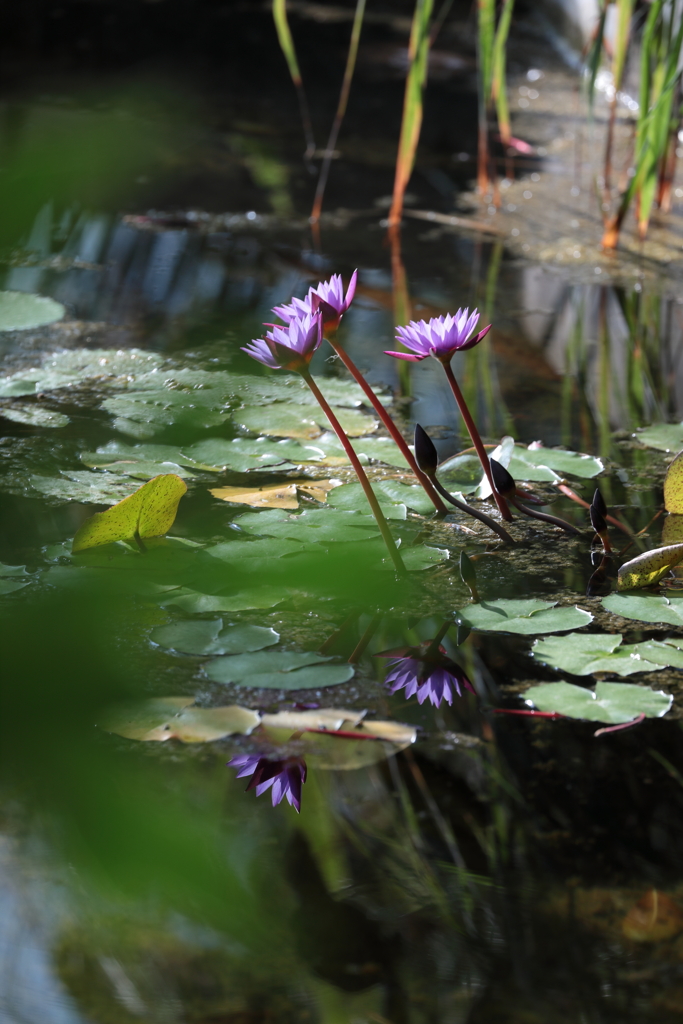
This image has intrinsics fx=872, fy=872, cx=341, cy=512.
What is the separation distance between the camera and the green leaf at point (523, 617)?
89 cm

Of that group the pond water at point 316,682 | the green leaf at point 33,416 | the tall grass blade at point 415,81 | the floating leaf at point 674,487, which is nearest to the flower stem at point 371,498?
the pond water at point 316,682

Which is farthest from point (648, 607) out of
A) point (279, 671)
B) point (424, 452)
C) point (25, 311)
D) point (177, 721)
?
point (25, 311)

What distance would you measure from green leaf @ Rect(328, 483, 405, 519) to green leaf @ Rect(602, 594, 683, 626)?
27cm

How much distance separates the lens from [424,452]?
0.98 m

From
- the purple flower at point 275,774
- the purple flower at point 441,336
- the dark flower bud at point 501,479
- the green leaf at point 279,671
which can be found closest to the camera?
the purple flower at point 275,774

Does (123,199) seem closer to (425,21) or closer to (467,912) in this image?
(425,21)

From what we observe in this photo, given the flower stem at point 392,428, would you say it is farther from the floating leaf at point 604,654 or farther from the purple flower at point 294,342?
the floating leaf at point 604,654

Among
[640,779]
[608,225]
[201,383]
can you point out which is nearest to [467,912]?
[640,779]

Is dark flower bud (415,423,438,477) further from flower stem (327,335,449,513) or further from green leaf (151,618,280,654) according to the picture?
green leaf (151,618,280,654)

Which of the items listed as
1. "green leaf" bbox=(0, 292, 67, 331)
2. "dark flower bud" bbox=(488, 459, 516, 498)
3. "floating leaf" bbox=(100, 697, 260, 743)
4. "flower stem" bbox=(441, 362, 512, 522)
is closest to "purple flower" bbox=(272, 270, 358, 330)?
"flower stem" bbox=(441, 362, 512, 522)

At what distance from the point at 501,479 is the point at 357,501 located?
7.5 inches

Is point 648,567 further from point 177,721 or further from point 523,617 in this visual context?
point 177,721

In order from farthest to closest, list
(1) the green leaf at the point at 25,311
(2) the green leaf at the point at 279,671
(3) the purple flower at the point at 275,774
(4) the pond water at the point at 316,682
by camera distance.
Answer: (1) the green leaf at the point at 25,311, (2) the green leaf at the point at 279,671, (3) the purple flower at the point at 275,774, (4) the pond water at the point at 316,682

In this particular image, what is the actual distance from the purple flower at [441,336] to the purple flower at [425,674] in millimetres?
303
